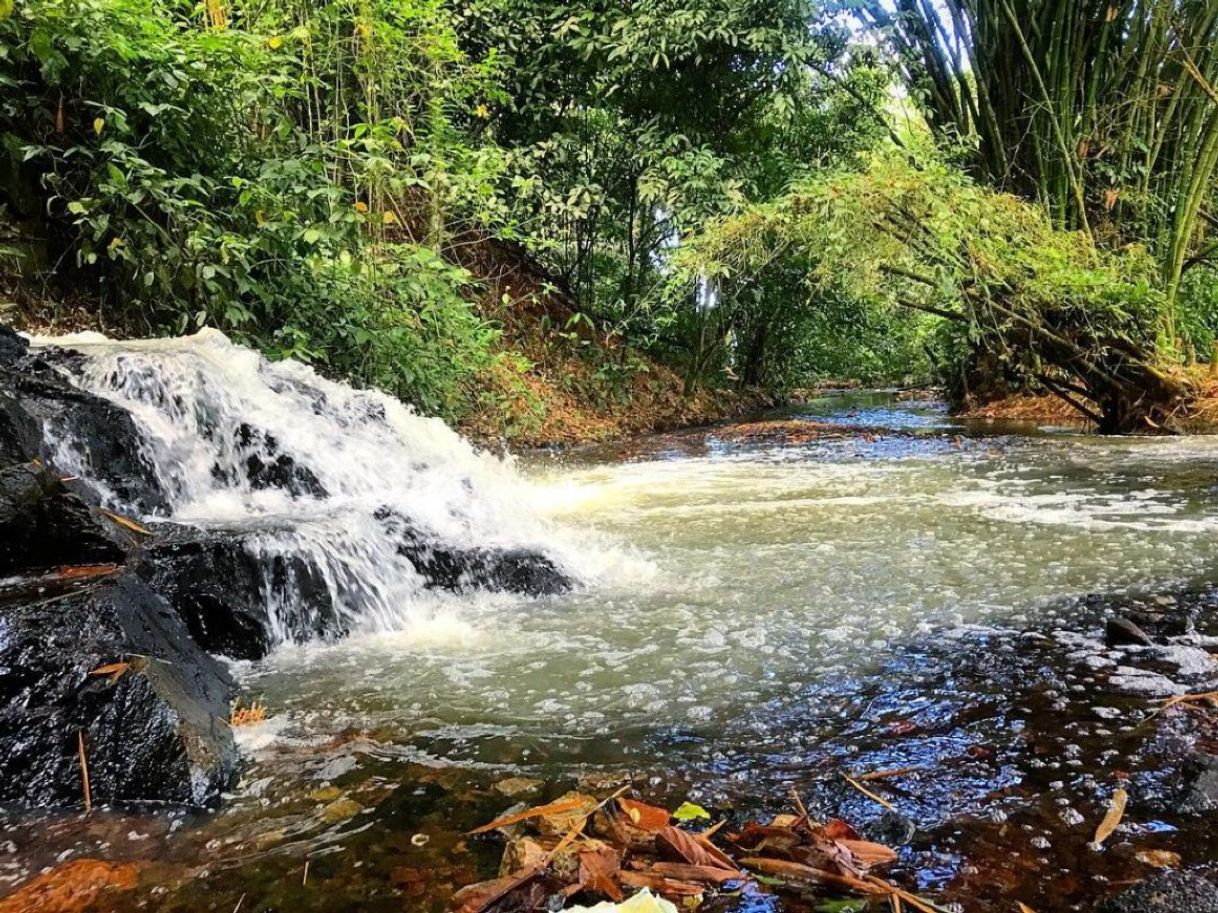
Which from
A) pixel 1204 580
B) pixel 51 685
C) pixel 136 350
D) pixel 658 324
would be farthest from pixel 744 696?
pixel 658 324

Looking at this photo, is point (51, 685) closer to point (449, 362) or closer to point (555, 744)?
point (555, 744)

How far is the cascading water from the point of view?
3.67 m

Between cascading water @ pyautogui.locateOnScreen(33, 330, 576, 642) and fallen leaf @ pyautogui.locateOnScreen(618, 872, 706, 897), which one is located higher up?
cascading water @ pyautogui.locateOnScreen(33, 330, 576, 642)

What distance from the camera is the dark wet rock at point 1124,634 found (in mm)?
2744

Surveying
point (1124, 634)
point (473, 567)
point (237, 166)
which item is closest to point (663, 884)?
Answer: point (1124, 634)

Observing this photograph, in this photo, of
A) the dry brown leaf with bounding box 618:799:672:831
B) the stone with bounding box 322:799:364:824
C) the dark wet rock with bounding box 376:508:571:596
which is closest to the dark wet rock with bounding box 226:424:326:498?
the dark wet rock with bounding box 376:508:571:596

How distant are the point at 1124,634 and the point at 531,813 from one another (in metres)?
2.21

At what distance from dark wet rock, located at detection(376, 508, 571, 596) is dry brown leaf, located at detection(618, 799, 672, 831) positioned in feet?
7.36

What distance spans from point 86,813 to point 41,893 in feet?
1.05

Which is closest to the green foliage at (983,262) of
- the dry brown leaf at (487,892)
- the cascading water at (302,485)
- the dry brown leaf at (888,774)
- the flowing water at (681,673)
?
the flowing water at (681,673)

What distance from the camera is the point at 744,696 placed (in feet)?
8.28

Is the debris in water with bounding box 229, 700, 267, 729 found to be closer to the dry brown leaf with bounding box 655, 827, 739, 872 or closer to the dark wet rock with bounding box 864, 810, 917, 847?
the dry brown leaf with bounding box 655, 827, 739, 872

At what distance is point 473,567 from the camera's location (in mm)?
4180

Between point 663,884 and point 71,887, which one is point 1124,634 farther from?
point 71,887
